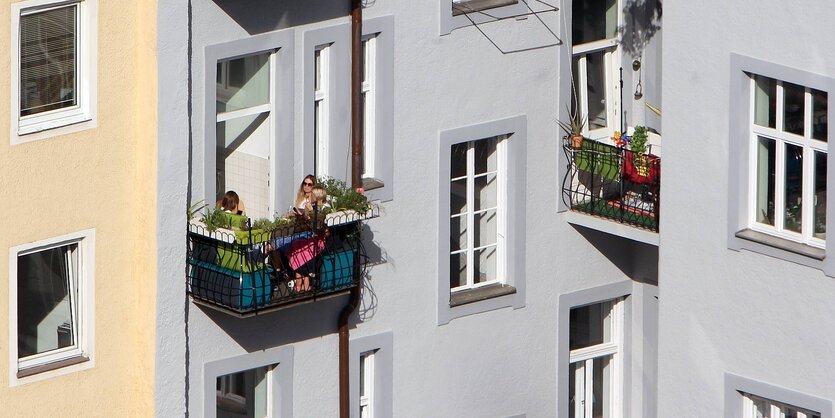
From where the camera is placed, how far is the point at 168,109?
27609mm

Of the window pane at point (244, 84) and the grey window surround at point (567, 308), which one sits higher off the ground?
the window pane at point (244, 84)

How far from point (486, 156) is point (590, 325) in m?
2.95

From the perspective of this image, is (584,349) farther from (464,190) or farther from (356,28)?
(356,28)

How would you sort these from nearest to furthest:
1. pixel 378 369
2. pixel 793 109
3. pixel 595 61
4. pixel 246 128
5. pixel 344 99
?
pixel 793 109, pixel 246 128, pixel 344 99, pixel 378 369, pixel 595 61

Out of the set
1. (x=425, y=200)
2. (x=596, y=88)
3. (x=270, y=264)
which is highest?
(x=596, y=88)

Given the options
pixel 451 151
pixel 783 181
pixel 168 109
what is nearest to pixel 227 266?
pixel 168 109

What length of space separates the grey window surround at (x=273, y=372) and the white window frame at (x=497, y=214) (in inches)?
100

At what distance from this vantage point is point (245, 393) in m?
29.6

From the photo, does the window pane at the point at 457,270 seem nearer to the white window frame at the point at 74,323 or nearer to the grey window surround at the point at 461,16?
the grey window surround at the point at 461,16

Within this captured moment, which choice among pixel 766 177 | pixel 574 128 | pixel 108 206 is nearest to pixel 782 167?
pixel 766 177

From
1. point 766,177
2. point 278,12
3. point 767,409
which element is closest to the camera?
point 766,177

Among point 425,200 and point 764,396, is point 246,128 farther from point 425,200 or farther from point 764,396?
point 764,396

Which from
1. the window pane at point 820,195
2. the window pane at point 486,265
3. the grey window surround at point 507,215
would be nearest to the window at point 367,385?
the grey window surround at point 507,215

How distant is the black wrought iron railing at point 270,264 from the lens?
2789 centimetres
